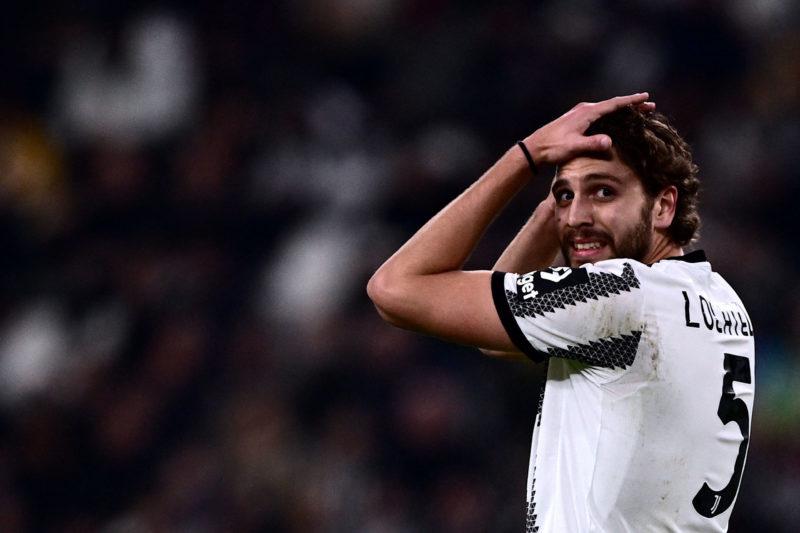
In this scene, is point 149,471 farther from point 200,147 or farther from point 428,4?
point 428,4

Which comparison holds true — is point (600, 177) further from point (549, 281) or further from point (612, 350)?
point (612, 350)

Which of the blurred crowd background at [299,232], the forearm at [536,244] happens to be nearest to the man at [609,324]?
the forearm at [536,244]

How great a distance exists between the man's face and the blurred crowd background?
2944 mm

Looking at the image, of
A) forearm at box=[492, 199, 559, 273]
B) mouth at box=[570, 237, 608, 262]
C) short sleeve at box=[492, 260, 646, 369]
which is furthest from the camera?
forearm at box=[492, 199, 559, 273]

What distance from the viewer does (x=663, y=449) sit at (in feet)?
7.50

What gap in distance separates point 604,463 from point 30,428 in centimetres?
388

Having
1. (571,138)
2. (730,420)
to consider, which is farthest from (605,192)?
(730,420)

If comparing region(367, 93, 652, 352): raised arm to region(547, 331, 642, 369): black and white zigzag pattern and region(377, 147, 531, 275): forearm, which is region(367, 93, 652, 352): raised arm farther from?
region(547, 331, 642, 369): black and white zigzag pattern

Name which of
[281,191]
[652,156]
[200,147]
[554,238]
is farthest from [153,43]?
[652,156]

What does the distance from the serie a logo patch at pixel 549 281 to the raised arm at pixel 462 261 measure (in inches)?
3.2

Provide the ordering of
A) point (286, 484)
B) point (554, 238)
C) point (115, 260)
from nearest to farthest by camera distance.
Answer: point (554, 238)
point (286, 484)
point (115, 260)

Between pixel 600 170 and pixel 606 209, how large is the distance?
0.30 feet

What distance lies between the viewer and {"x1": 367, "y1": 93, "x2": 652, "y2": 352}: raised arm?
232 centimetres

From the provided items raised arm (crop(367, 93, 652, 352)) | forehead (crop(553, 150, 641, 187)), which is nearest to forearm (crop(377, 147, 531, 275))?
raised arm (crop(367, 93, 652, 352))
